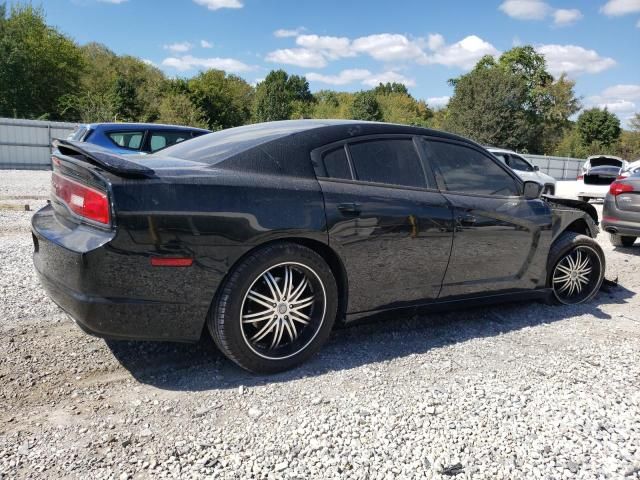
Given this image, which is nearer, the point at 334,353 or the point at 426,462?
the point at 426,462

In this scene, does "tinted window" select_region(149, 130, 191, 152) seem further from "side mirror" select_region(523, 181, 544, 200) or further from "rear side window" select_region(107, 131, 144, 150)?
"side mirror" select_region(523, 181, 544, 200)

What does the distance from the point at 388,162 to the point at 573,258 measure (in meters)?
2.32

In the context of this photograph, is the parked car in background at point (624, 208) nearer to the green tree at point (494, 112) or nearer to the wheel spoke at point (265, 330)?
the wheel spoke at point (265, 330)

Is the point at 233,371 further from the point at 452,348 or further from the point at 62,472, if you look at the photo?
the point at 452,348

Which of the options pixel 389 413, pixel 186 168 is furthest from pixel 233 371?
pixel 186 168

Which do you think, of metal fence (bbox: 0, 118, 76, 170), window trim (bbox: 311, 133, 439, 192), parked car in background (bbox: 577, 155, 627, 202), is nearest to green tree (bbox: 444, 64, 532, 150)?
parked car in background (bbox: 577, 155, 627, 202)

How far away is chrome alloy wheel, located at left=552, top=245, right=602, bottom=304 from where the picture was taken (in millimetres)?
4633

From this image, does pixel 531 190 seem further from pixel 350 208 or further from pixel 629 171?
pixel 629 171

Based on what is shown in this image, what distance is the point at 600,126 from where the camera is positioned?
61250 millimetres

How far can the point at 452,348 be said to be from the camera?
360 cm

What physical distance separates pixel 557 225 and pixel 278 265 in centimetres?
283

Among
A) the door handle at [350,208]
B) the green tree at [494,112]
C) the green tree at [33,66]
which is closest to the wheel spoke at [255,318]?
the door handle at [350,208]

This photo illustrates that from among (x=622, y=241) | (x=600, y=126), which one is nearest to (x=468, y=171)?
(x=622, y=241)

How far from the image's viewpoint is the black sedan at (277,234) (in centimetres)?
256
